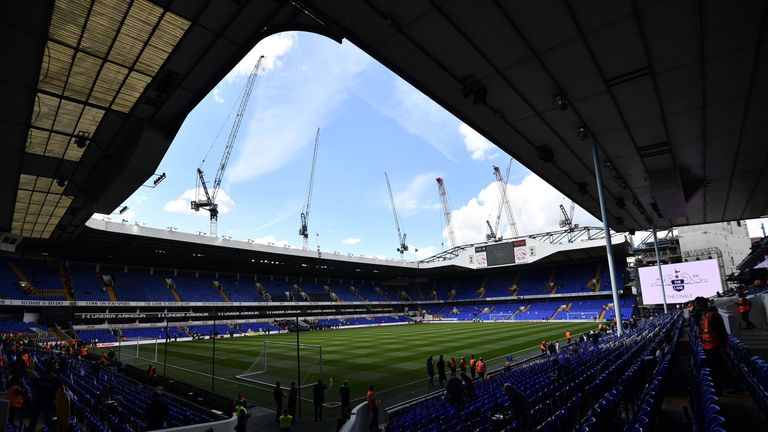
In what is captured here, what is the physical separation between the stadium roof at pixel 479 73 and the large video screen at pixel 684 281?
1091 inches

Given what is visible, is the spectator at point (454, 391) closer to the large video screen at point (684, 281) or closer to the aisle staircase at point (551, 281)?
the large video screen at point (684, 281)

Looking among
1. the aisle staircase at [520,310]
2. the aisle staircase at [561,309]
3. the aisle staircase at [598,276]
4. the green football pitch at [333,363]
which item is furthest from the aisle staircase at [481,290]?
the green football pitch at [333,363]

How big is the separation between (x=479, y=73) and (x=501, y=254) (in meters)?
59.4

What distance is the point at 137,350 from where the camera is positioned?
29.9 metres

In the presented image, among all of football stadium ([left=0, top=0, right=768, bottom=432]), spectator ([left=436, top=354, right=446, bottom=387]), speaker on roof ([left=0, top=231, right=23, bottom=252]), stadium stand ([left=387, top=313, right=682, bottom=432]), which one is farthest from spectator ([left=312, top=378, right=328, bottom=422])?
speaker on roof ([left=0, top=231, right=23, bottom=252])

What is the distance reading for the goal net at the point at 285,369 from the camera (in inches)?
779

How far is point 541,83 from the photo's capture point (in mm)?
9438

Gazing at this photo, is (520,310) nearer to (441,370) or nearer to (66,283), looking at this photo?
(441,370)

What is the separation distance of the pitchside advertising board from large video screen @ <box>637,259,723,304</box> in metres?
22.2

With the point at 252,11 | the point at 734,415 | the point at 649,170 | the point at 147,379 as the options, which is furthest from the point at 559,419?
the point at 147,379

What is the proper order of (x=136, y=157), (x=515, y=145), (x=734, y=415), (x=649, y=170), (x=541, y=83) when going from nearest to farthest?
(x=734, y=415) → (x=541, y=83) → (x=515, y=145) → (x=136, y=157) → (x=649, y=170)

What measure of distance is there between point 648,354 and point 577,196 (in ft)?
35.3

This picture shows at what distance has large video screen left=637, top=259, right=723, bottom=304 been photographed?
3719 cm

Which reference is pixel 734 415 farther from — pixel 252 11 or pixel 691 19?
pixel 252 11
